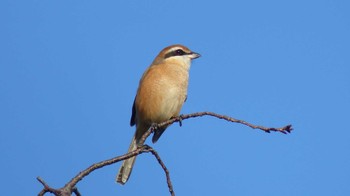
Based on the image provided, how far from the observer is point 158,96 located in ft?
18.7

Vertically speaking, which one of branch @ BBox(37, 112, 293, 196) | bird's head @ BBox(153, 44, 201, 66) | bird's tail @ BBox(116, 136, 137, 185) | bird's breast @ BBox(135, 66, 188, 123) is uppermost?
bird's head @ BBox(153, 44, 201, 66)

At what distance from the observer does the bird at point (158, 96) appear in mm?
5688

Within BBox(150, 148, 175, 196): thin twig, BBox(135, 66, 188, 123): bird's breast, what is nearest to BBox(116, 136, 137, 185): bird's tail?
BBox(135, 66, 188, 123): bird's breast

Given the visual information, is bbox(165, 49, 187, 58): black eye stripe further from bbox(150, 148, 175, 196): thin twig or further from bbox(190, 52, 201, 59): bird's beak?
bbox(150, 148, 175, 196): thin twig

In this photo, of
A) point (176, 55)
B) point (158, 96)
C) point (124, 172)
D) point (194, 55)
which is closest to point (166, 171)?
point (124, 172)

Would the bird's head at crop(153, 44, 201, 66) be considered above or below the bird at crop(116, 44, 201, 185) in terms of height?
above

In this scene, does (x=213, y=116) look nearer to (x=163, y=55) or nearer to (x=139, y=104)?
(x=139, y=104)

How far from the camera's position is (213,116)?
304 centimetres

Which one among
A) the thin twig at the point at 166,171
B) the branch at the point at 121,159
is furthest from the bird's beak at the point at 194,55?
the thin twig at the point at 166,171

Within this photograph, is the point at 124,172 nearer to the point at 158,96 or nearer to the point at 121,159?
the point at 158,96

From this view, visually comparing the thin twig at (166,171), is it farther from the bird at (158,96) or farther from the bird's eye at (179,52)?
the bird's eye at (179,52)

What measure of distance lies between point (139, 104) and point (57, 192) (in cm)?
395

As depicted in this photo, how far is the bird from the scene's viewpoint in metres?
5.69

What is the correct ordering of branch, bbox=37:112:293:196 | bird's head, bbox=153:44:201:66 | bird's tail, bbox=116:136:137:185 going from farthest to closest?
bird's head, bbox=153:44:201:66
bird's tail, bbox=116:136:137:185
branch, bbox=37:112:293:196
